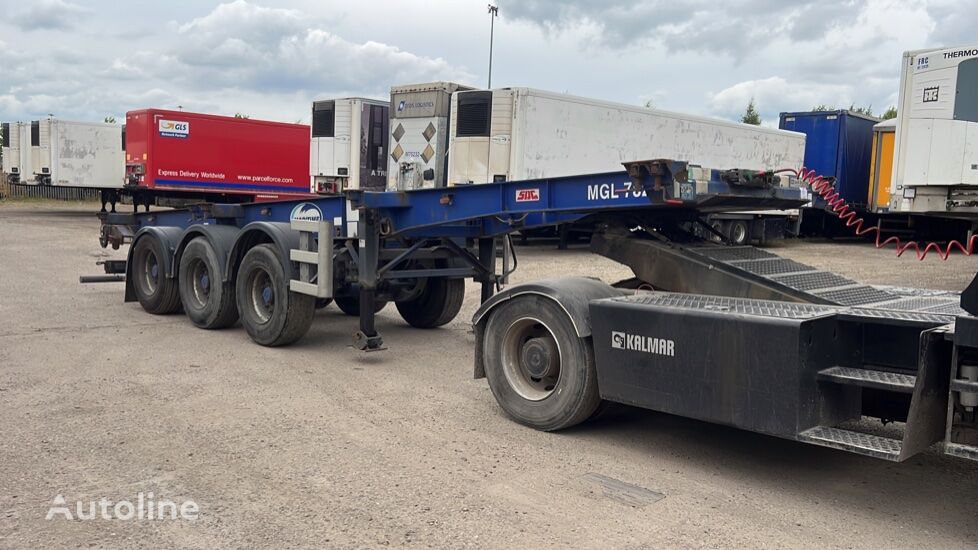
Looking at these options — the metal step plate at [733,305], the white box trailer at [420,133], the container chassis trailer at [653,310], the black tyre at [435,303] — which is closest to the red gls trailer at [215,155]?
the white box trailer at [420,133]

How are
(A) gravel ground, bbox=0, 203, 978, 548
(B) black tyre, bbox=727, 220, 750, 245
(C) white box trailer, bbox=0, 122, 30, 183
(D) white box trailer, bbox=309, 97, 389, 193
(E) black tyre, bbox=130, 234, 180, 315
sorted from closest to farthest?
1. (A) gravel ground, bbox=0, 203, 978, 548
2. (E) black tyre, bbox=130, 234, 180, 315
3. (D) white box trailer, bbox=309, 97, 389, 193
4. (B) black tyre, bbox=727, 220, 750, 245
5. (C) white box trailer, bbox=0, 122, 30, 183

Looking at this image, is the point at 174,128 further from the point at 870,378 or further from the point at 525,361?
the point at 870,378

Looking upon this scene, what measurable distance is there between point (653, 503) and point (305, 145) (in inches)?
950

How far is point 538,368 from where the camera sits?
19.5ft

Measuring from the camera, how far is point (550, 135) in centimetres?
1648

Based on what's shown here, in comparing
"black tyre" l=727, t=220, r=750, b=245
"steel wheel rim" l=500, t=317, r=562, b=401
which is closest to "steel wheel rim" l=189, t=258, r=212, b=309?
"steel wheel rim" l=500, t=317, r=562, b=401

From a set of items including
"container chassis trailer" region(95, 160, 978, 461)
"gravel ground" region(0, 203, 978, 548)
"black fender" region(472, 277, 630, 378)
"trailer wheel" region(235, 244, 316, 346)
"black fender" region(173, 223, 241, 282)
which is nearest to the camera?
"gravel ground" region(0, 203, 978, 548)

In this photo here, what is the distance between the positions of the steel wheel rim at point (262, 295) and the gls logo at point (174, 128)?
1695 cm

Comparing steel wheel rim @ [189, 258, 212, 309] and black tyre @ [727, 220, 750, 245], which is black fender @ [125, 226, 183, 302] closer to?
steel wheel rim @ [189, 258, 212, 309]

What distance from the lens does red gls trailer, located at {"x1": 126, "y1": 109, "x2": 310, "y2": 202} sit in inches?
951

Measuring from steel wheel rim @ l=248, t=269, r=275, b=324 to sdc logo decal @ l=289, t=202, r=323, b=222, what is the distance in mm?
713

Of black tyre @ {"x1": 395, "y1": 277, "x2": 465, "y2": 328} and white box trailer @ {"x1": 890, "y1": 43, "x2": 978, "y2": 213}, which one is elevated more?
white box trailer @ {"x1": 890, "y1": 43, "x2": 978, "y2": 213}

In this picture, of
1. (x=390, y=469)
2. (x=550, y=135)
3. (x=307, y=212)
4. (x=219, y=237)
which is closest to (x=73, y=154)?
A: (x=550, y=135)

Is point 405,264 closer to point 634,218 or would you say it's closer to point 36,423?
point 634,218
